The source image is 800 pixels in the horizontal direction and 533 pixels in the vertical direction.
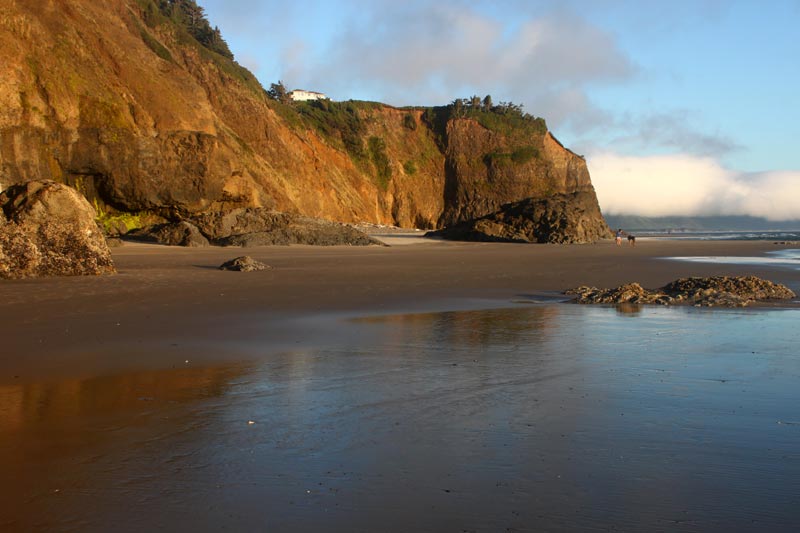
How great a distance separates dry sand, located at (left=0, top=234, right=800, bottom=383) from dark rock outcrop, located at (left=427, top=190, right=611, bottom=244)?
17.1 metres

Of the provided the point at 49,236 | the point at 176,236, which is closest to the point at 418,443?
the point at 49,236

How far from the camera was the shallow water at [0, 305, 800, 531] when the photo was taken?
9.86 ft

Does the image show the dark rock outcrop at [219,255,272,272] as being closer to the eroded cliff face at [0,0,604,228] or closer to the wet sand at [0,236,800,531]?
the wet sand at [0,236,800,531]

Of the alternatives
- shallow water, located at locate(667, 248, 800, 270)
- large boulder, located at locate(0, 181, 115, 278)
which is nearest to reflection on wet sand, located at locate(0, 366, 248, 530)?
large boulder, located at locate(0, 181, 115, 278)

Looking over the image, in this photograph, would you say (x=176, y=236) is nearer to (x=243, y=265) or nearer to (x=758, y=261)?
(x=243, y=265)

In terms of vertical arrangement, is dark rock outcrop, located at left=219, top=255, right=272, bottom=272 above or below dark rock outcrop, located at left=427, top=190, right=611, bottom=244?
below

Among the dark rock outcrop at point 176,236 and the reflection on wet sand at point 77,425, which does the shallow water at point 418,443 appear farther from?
the dark rock outcrop at point 176,236

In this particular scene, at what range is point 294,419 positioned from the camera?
4414 mm

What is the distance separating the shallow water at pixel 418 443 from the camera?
301 cm

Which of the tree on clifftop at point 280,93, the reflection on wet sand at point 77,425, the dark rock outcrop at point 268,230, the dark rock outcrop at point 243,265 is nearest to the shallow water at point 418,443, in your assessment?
the reflection on wet sand at point 77,425

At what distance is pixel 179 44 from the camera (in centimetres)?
4431

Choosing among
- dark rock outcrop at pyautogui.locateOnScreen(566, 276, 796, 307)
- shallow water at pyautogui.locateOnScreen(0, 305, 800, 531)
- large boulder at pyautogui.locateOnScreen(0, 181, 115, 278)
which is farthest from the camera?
large boulder at pyautogui.locateOnScreen(0, 181, 115, 278)

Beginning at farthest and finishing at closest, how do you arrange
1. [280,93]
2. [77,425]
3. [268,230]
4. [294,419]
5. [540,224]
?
[280,93] → [540,224] → [268,230] → [294,419] → [77,425]

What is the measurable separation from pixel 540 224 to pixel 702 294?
92.5 ft
